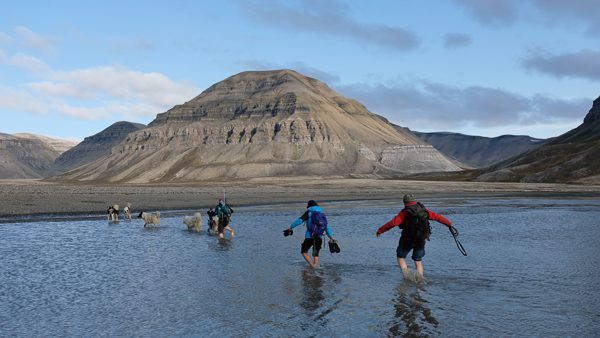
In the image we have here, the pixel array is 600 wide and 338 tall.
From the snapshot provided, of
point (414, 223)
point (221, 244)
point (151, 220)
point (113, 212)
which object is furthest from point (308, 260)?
point (113, 212)

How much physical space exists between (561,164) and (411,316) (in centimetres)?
13568

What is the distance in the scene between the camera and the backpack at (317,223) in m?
17.5

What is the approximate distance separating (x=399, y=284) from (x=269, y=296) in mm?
3415

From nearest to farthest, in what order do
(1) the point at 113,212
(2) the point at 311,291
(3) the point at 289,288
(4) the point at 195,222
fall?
(2) the point at 311,291, (3) the point at 289,288, (4) the point at 195,222, (1) the point at 113,212

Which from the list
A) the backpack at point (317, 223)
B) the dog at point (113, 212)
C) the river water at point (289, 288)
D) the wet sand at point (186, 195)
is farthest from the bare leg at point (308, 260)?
the wet sand at point (186, 195)

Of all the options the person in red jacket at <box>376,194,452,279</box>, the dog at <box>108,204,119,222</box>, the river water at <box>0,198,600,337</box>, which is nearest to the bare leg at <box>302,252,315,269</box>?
the river water at <box>0,198,600,337</box>

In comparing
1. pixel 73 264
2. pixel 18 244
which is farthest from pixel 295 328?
pixel 18 244

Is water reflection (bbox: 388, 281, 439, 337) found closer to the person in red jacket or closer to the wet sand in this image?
the person in red jacket

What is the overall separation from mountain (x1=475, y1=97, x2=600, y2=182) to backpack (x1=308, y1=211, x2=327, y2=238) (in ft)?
359

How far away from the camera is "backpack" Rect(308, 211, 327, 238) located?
57.3 feet

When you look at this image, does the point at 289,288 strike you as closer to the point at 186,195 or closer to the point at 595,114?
the point at 186,195

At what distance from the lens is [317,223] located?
1745 centimetres

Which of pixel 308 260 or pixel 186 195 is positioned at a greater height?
pixel 186 195

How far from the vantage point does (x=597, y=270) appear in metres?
16.8
